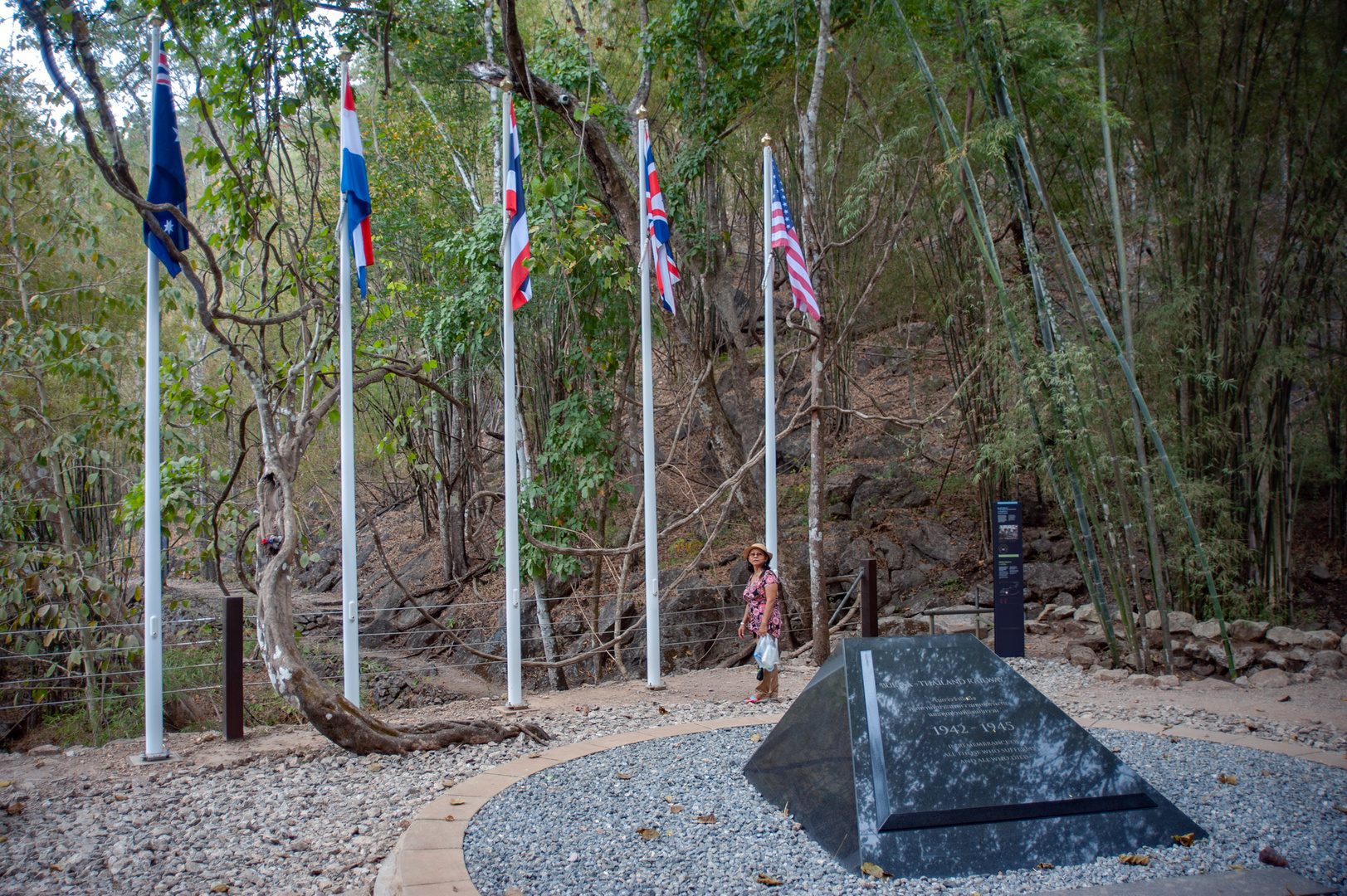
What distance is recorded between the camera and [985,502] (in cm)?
1141

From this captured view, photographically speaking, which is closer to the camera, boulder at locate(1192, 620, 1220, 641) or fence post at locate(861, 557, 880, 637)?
boulder at locate(1192, 620, 1220, 641)

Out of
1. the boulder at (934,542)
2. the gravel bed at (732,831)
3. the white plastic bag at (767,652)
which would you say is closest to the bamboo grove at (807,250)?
the boulder at (934,542)

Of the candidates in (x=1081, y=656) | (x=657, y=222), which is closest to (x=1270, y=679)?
(x=1081, y=656)

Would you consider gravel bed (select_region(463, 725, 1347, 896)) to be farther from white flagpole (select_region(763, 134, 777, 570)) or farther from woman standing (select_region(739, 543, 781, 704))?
white flagpole (select_region(763, 134, 777, 570))

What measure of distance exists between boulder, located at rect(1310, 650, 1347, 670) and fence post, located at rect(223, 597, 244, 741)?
7.90 meters

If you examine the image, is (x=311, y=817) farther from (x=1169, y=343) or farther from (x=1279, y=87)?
(x=1279, y=87)

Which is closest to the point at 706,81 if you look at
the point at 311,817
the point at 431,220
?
the point at 431,220

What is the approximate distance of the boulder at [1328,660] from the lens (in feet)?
21.5

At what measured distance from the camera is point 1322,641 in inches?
269

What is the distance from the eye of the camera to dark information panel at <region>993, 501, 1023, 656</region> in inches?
285

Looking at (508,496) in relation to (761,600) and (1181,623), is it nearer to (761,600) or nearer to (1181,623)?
(761,600)

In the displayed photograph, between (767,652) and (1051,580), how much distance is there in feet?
21.0

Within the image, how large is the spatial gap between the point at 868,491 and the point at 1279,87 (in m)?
7.23

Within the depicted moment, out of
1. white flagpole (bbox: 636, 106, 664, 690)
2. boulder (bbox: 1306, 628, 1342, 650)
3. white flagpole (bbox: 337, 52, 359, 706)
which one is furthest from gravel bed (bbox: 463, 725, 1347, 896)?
boulder (bbox: 1306, 628, 1342, 650)
